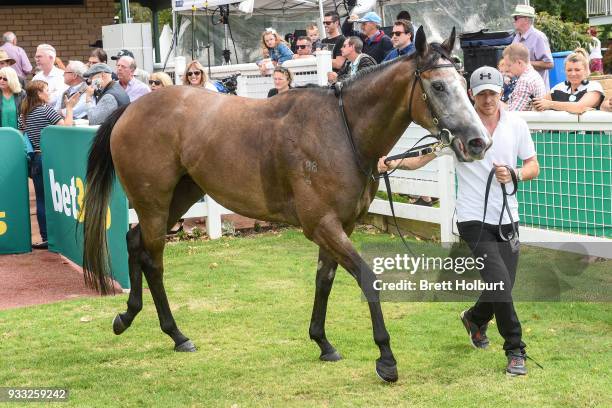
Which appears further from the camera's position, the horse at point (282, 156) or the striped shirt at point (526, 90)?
the striped shirt at point (526, 90)

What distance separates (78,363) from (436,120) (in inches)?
120

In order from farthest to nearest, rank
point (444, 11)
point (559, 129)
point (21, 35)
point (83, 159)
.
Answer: point (21, 35)
point (444, 11)
point (83, 159)
point (559, 129)

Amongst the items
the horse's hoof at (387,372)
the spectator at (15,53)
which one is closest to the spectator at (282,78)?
the horse's hoof at (387,372)

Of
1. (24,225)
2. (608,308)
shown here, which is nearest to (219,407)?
(608,308)

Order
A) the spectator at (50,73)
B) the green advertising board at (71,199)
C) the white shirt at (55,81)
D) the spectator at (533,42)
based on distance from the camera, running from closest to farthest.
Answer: the green advertising board at (71,199)
the spectator at (533,42)
the spectator at (50,73)
the white shirt at (55,81)

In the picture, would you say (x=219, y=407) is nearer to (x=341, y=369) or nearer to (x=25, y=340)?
(x=341, y=369)

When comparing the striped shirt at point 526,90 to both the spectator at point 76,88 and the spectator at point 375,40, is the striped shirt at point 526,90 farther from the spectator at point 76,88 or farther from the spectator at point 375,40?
the spectator at point 76,88

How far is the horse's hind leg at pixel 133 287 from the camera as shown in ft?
23.2

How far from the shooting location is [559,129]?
8.34m

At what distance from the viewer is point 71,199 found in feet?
32.4

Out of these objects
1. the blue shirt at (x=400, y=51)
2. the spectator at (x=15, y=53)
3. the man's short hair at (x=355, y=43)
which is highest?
the spectator at (x=15, y=53)

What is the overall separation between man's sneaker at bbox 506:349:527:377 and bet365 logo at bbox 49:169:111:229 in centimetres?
479

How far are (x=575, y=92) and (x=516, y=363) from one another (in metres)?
3.85

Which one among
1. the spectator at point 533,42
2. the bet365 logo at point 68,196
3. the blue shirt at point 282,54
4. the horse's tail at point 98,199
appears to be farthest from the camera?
the blue shirt at point 282,54
